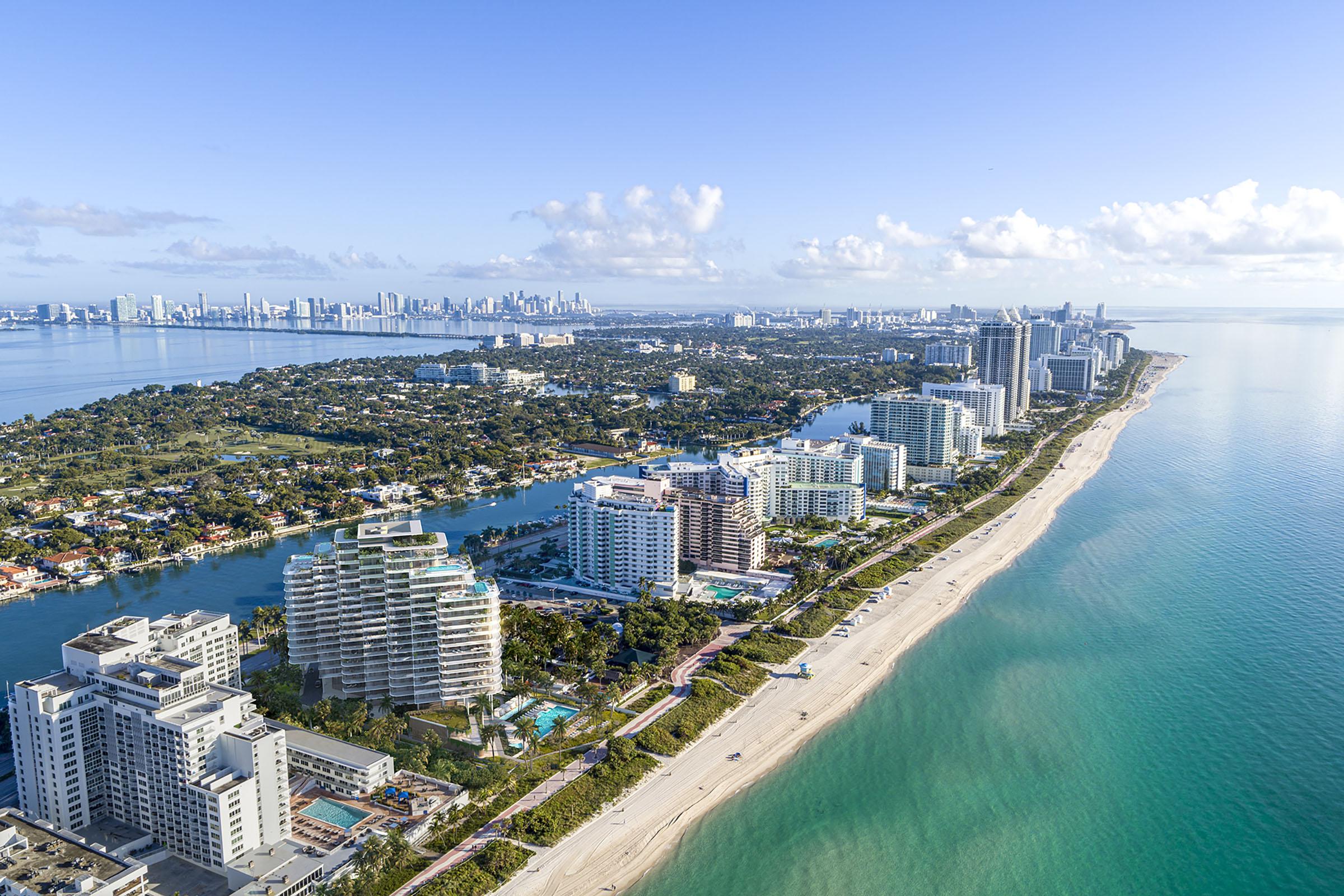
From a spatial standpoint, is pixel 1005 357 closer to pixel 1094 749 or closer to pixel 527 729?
pixel 1094 749

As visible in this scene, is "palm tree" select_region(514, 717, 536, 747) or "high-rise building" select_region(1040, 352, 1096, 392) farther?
"high-rise building" select_region(1040, 352, 1096, 392)

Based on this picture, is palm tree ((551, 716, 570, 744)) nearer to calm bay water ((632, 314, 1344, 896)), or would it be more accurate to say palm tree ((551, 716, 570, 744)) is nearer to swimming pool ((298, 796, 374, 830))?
calm bay water ((632, 314, 1344, 896))

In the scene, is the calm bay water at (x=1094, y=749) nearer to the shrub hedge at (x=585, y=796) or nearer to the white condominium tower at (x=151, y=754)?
the shrub hedge at (x=585, y=796)

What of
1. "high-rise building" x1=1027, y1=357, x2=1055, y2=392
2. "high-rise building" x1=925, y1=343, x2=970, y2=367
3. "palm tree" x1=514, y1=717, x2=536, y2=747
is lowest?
"palm tree" x1=514, y1=717, x2=536, y2=747

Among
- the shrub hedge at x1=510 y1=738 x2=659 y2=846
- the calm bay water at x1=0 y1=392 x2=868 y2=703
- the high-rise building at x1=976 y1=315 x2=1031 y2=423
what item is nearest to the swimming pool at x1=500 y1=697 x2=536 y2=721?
the shrub hedge at x1=510 y1=738 x2=659 y2=846

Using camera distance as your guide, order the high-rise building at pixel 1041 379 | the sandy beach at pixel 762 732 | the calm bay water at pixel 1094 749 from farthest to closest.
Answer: the high-rise building at pixel 1041 379, the calm bay water at pixel 1094 749, the sandy beach at pixel 762 732

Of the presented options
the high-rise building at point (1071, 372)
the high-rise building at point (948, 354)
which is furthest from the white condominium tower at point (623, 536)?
the high-rise building at point (948, 354)

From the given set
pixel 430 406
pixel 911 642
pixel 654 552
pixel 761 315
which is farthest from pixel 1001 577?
pixel 761 315

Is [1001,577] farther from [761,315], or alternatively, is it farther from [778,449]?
[761,315]
